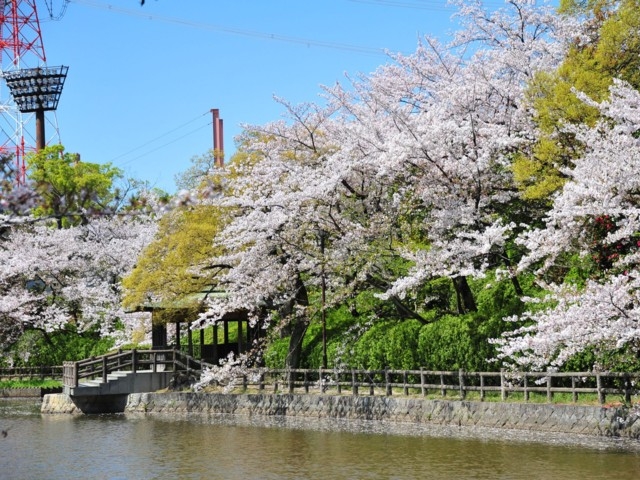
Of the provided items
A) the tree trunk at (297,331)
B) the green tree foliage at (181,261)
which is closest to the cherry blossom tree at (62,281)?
the green tree foliage at (181,261)

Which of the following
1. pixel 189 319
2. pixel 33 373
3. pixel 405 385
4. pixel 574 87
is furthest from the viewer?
pixel 33 373

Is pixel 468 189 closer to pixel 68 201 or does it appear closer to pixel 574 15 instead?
pixel 574 15

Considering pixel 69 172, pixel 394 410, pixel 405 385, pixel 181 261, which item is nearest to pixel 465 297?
pixel 405 385

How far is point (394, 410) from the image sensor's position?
23.1 meters

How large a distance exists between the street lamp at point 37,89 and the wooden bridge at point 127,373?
1042 inches

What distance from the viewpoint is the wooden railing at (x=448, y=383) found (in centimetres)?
1916

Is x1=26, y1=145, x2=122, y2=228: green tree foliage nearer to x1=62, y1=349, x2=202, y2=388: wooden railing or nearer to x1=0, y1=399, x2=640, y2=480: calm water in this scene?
x1=62, y1=349, x2=202, y2=388: wooden railing

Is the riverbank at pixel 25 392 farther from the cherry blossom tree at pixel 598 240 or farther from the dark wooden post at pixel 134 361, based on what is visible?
the cherry blossom tree at pixel 598 240

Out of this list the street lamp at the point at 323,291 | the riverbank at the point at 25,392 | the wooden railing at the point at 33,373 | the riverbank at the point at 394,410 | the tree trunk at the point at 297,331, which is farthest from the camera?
the wooden railing at the point at 33,373

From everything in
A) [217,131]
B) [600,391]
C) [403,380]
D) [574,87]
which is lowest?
[600,391]

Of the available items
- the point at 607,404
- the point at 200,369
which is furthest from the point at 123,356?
the point at 607,404

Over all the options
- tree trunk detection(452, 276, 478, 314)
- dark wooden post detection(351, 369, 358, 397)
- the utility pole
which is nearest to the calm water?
dark wooden post detection(351, 369, 358, 397)

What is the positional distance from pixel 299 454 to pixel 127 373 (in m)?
12.6

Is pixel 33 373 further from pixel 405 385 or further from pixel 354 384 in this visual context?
pixel 405 385
